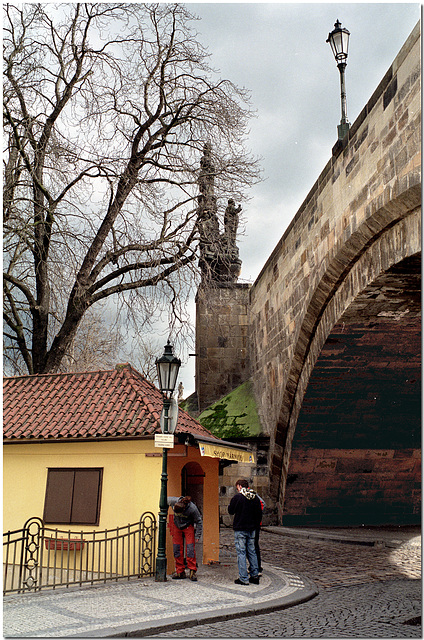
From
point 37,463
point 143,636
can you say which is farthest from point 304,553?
point 143,636

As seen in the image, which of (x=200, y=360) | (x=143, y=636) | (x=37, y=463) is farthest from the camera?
(x=200, y=360)

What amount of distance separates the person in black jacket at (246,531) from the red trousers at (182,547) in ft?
1.94

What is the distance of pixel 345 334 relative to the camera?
34.4ft

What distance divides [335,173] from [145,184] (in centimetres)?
473

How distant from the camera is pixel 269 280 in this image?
15.1m

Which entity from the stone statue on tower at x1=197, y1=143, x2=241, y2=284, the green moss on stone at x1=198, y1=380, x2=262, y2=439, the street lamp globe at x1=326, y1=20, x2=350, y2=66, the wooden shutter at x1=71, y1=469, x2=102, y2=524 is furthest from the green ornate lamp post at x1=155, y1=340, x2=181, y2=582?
the green moss on stone at x1=198, y1=380, x2=262, y2=439

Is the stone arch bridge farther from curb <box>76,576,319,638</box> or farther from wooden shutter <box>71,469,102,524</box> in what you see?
wooden shutter <box>71,469,102,524</box>

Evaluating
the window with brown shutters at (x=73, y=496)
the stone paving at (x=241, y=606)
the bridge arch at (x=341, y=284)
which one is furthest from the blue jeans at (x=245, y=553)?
the bridge arch at (x=341, y=284)

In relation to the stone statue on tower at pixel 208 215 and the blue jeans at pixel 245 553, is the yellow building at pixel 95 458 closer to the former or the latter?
the blue jeans at pixel 245 553

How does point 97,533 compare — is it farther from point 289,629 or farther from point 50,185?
point 50,185

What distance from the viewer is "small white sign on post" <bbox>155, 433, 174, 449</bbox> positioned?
308 inches

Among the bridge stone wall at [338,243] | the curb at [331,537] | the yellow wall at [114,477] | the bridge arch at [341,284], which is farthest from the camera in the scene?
the curb at [331,537]

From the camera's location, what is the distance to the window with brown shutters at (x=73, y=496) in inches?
342

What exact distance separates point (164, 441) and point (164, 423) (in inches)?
10.4
